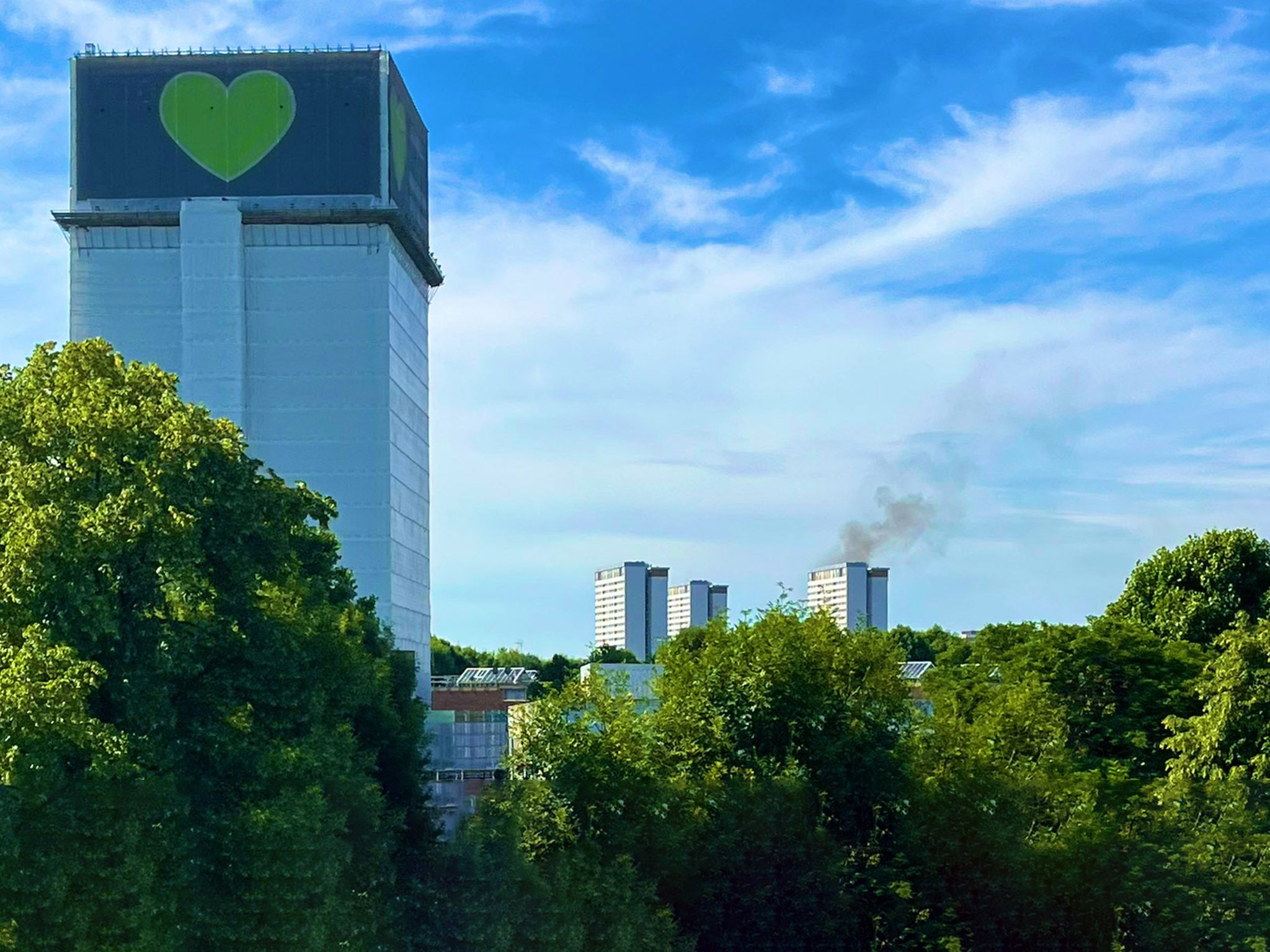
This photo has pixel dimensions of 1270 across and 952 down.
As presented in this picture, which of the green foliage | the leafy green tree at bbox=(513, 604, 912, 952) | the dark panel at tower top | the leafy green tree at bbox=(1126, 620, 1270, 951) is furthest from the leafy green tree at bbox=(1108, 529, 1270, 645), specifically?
the dark panel at tower top

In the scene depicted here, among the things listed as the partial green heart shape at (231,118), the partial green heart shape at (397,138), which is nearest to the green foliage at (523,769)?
the partial green heart shape at (397,138)

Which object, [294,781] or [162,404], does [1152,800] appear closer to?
[294,781]

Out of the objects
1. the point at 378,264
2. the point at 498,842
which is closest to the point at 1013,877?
the point at 498,842

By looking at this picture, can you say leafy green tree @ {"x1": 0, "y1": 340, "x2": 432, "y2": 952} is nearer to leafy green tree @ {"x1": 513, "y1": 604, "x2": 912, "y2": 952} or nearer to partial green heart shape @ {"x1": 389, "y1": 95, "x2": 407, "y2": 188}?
leafy green tree @ {"x1": 513, "y1": 604, "x2": 912, "y2": 952}

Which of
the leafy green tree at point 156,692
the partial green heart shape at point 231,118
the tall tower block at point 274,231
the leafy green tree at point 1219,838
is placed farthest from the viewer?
the partial green heart shape at point 231,118

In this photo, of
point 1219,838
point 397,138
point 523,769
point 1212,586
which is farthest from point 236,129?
point 1219,838

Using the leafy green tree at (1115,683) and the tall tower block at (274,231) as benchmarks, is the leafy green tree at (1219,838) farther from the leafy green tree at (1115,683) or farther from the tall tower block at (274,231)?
the tall tower block at (274,231)

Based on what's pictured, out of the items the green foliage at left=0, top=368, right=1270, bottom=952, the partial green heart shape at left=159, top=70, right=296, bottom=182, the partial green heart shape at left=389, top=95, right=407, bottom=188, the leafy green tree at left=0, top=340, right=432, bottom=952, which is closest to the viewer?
the leafy green tree at left=0, top=340, right=432, bottom=952
